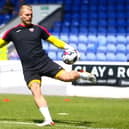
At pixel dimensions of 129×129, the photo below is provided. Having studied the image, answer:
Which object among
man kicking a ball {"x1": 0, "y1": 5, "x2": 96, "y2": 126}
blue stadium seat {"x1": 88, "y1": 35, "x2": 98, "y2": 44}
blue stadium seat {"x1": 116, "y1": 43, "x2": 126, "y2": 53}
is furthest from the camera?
blue stadium seat {"x1": 88, "y1": 35, "x2": 98, "y2": 44}

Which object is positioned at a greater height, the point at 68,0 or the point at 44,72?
the point at 44,72

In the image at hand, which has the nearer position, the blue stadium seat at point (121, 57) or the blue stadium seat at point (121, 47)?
the blue stadium seat at point (121, 57)

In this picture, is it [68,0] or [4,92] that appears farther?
[68,0]

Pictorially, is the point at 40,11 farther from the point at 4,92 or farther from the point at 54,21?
the point at 4,92

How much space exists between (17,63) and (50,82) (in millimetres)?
1417

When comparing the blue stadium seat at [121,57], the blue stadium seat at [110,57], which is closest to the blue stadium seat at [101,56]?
the blue stadium seat at [110,57]

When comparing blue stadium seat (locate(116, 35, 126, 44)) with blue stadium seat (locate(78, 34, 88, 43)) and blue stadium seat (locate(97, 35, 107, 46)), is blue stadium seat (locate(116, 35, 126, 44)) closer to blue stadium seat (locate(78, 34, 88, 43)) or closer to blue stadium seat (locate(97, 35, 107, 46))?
blue stadium seat (locate(97, 35, 107, 46))

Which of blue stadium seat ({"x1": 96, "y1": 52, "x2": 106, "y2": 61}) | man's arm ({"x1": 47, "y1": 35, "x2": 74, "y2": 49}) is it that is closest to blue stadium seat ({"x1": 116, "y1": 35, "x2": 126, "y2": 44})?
blue stadium seat ({"x1": 96, "y1": 52, "x2": 106, "y2": 61})

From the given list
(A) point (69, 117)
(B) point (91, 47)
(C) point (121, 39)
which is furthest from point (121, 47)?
(A) point (69, 117)

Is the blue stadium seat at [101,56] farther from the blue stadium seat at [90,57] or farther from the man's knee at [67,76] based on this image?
the man's knee at [67,76]

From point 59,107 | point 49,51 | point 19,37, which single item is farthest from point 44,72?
point 49,51

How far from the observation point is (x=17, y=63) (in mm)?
18453

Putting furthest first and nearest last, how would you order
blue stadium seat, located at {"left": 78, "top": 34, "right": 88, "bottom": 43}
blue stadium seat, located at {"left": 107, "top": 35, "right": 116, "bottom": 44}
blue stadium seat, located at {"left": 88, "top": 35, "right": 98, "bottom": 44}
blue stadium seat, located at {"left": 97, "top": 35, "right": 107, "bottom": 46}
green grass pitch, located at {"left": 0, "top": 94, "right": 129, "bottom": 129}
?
1. blue stadium seat, located at {"left": 78, "top": 34, "right": 88, "bottom": 43}
2. blue stadium seat, located at {"left": 88, "top": 35, "right": 98, "bottom": 44}
3. blue stadium seat, located at {"left": 107, "top": 35, "right": 116, "bottom": 44}
4. blue stadium seat, located at {"left": 97, "top": 35, "right": 107, "bottom": 46}
5. green grass pitch, located at {"left": 0, "top": 94, "right": 129, "bottom": 129}

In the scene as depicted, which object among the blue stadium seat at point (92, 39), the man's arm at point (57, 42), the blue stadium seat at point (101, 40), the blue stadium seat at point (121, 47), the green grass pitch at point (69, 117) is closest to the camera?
the green grass pitch at point (69, 117)
